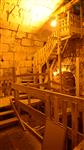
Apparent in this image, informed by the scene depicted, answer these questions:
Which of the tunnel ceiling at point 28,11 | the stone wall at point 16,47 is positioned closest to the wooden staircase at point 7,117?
the stone wall at point 16,47

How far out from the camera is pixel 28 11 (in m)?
9.76

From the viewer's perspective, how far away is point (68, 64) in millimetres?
9867

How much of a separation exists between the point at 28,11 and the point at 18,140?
744 cm

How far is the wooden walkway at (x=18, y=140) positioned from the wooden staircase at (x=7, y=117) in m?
0.31

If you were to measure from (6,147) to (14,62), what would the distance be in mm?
6534

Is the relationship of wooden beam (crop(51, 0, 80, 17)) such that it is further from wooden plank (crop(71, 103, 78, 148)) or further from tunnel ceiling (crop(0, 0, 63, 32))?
wooden plank (crop(71, 103, 78, 148))

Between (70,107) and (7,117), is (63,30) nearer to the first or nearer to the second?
(7,117)

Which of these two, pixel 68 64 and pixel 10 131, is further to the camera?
pixel 68 64

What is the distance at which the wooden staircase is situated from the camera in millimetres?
5461

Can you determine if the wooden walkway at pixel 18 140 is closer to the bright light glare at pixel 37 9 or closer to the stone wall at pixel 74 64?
the stone wall at pixel 74 64

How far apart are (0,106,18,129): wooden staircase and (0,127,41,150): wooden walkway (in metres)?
0.31

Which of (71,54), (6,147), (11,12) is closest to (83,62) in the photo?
(71,54)

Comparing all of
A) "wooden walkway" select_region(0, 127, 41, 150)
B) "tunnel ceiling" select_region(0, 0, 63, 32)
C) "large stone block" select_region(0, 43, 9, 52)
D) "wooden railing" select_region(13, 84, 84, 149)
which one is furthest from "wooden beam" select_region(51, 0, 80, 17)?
"wooden walkway" select_region(0, 127, 41, 150)

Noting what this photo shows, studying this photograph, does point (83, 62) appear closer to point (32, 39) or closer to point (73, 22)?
point (73, 22)
